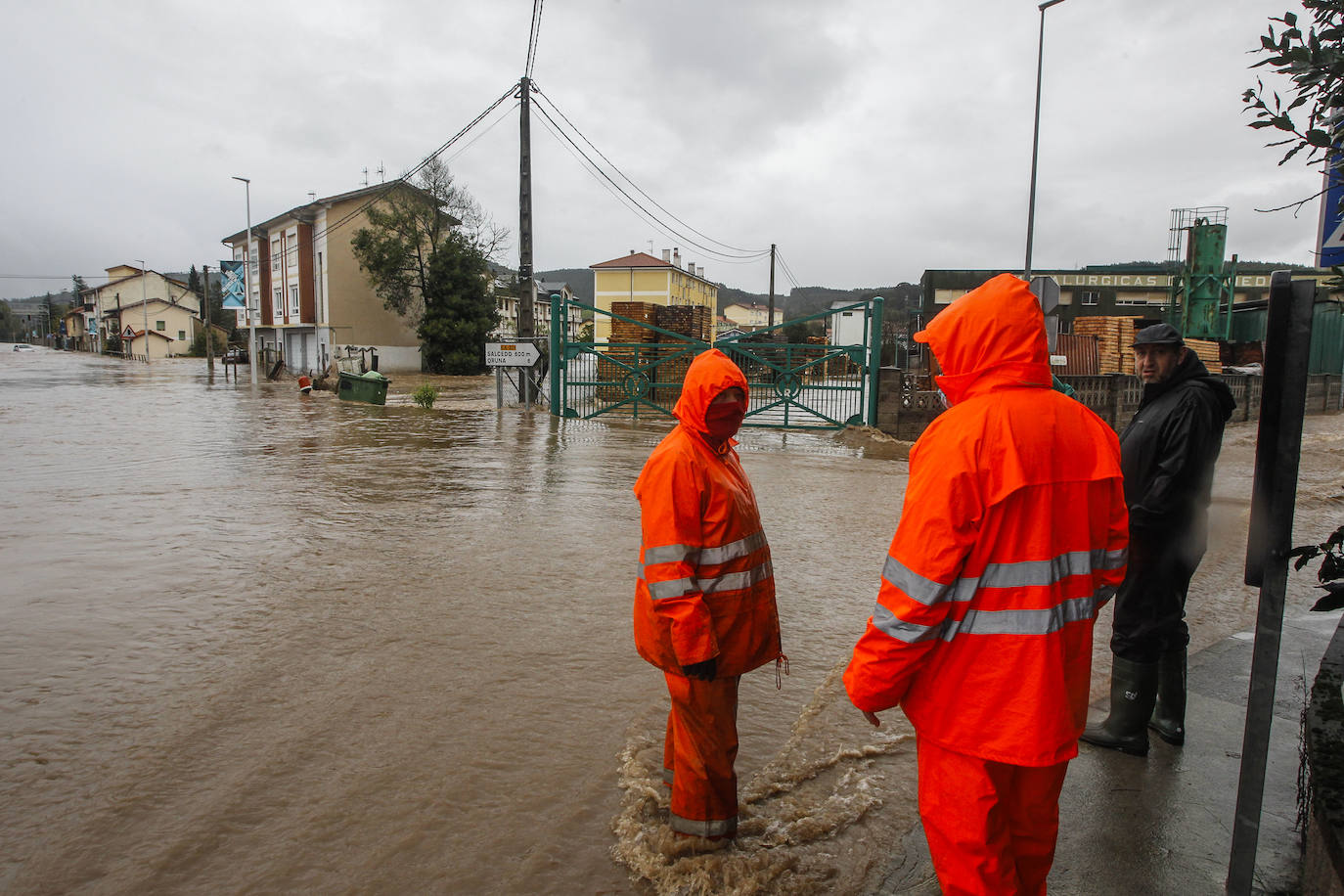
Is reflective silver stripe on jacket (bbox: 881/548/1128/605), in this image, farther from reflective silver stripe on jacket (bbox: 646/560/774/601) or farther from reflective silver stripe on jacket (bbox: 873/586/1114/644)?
reflective silver stripe on jacket (bbox: 646/560/774/601)

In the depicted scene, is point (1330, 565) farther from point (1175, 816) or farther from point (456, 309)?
point (456, 309)

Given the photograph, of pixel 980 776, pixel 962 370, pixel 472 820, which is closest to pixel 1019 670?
pixel 980 776

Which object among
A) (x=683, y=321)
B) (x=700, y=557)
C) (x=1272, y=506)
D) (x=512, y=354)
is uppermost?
(x=683, y=321)

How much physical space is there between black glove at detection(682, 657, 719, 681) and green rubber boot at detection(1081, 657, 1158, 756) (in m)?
1.90

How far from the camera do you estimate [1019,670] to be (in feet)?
6.35

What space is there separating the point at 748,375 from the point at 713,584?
52.0ft

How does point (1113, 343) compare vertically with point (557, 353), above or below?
above

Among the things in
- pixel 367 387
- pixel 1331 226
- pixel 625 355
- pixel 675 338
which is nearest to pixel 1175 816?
pixel 1331 226

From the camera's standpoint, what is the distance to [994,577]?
1.96 meters

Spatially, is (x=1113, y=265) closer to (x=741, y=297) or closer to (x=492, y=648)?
(x=492, y=648)

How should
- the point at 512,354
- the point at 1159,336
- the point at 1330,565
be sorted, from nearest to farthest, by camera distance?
the point at 1330,565, the point at 1159,336, the point at 512,354

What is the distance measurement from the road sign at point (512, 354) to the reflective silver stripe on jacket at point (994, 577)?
17544 millimetres

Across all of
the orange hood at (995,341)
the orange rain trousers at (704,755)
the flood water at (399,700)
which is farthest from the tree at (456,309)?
the orange hood at (995,341)

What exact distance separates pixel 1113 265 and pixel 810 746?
77806 mm
